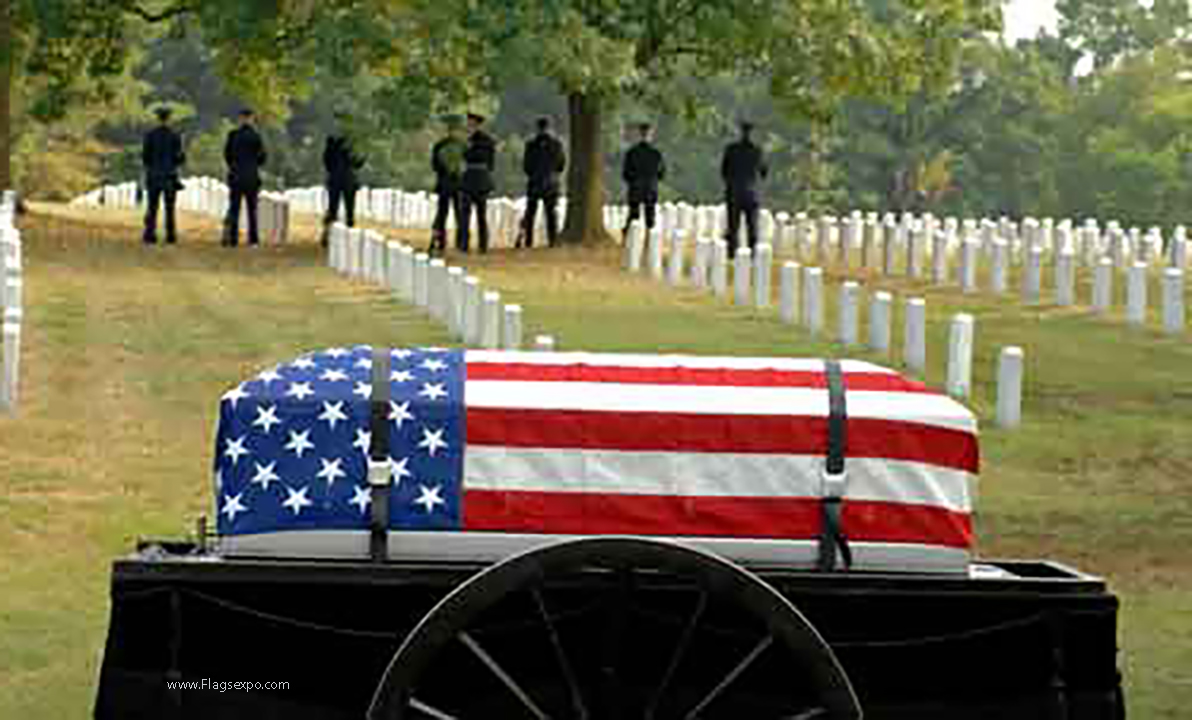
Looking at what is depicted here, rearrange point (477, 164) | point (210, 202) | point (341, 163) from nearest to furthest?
point (477, 164), point (341, 163), point (210, 202)

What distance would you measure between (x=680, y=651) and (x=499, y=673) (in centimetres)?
42

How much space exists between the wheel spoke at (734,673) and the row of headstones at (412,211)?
40.0 meters

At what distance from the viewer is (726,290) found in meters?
38.3

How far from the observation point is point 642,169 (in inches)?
1801

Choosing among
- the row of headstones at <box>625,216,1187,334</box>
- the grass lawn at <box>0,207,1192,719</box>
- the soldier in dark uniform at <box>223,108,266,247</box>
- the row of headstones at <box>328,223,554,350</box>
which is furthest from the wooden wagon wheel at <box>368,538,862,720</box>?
the soldier in dark uniform at <box>223,108,266,247</box>

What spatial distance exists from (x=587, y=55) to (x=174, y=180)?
6.30 m

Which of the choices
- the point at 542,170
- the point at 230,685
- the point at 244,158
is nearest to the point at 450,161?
the point at 542,170

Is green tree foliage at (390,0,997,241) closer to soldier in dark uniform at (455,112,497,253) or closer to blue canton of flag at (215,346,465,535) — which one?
soldier in dark uniform at (455,112,497,253)

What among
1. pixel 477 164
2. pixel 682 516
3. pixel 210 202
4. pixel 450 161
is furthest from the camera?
pixel 210 202

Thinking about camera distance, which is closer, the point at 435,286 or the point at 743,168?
the point at 435,286

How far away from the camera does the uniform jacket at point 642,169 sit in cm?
4566

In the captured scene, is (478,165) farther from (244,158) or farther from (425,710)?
(425,710)

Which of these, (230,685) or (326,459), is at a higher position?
(326,459)

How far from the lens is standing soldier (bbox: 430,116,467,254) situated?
44219 millimetres
